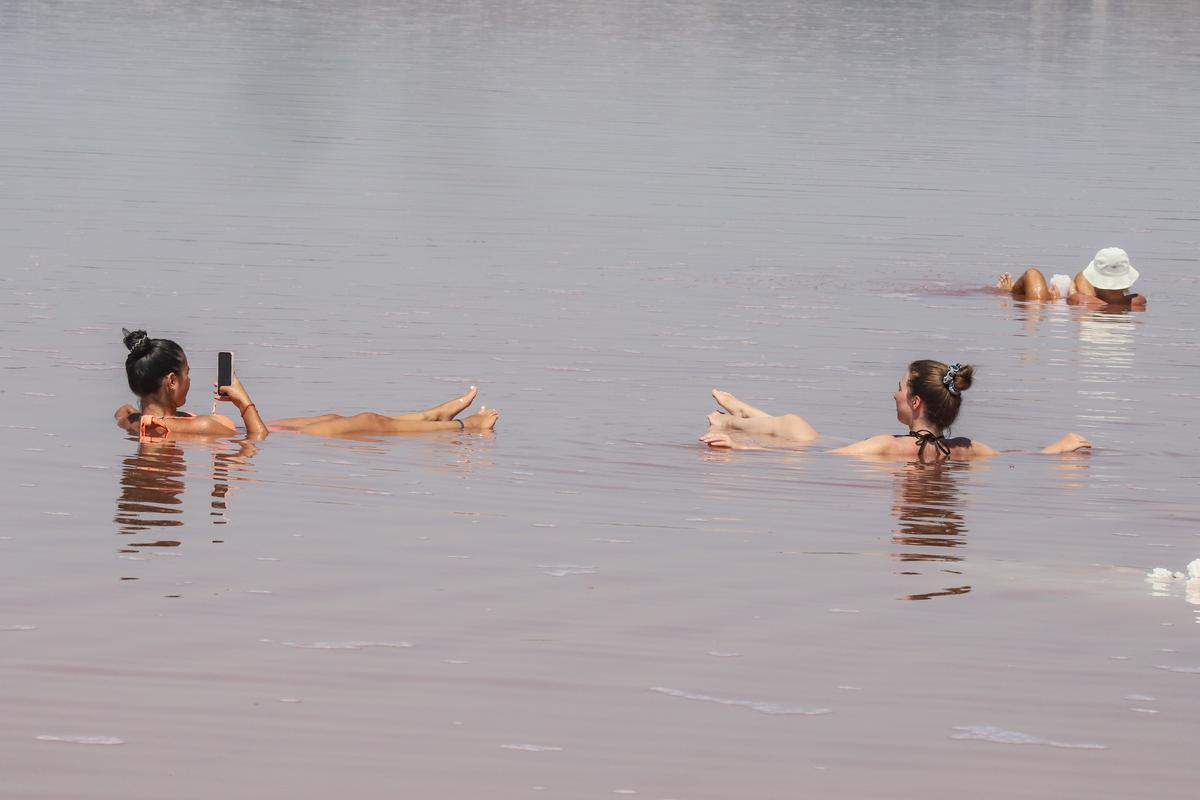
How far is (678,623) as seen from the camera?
8.62 m

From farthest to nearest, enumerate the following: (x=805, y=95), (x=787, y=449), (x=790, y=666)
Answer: (x=805, y=95), (x=787, y=449), (x=790, y=666)

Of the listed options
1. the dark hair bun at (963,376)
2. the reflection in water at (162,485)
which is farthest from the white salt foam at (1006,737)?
the dark hair bun at (963,376)

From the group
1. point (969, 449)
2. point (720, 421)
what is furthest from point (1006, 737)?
point (720, 421)

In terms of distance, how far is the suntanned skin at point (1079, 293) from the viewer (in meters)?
20.0

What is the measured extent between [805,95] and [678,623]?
1403 inches

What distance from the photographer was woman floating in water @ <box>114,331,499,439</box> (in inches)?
494

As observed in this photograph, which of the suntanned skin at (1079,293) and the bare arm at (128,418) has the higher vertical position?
the suntanned skin at (1079,293)

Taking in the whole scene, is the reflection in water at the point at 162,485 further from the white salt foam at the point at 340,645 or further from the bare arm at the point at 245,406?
the white salt foam at the point at 340,645

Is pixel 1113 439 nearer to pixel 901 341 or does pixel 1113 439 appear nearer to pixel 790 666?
pixel 901 341

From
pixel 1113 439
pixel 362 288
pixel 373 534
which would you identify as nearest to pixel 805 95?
pixel 362 288

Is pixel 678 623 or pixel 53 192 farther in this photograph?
pixel 53 192

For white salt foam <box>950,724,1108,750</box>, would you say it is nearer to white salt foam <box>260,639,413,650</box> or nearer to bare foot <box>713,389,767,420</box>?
white salt foam <box>260,639,413,650</box>

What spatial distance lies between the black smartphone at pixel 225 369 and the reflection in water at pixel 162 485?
14.8 inches

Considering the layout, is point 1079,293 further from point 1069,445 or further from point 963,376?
point 963,376
